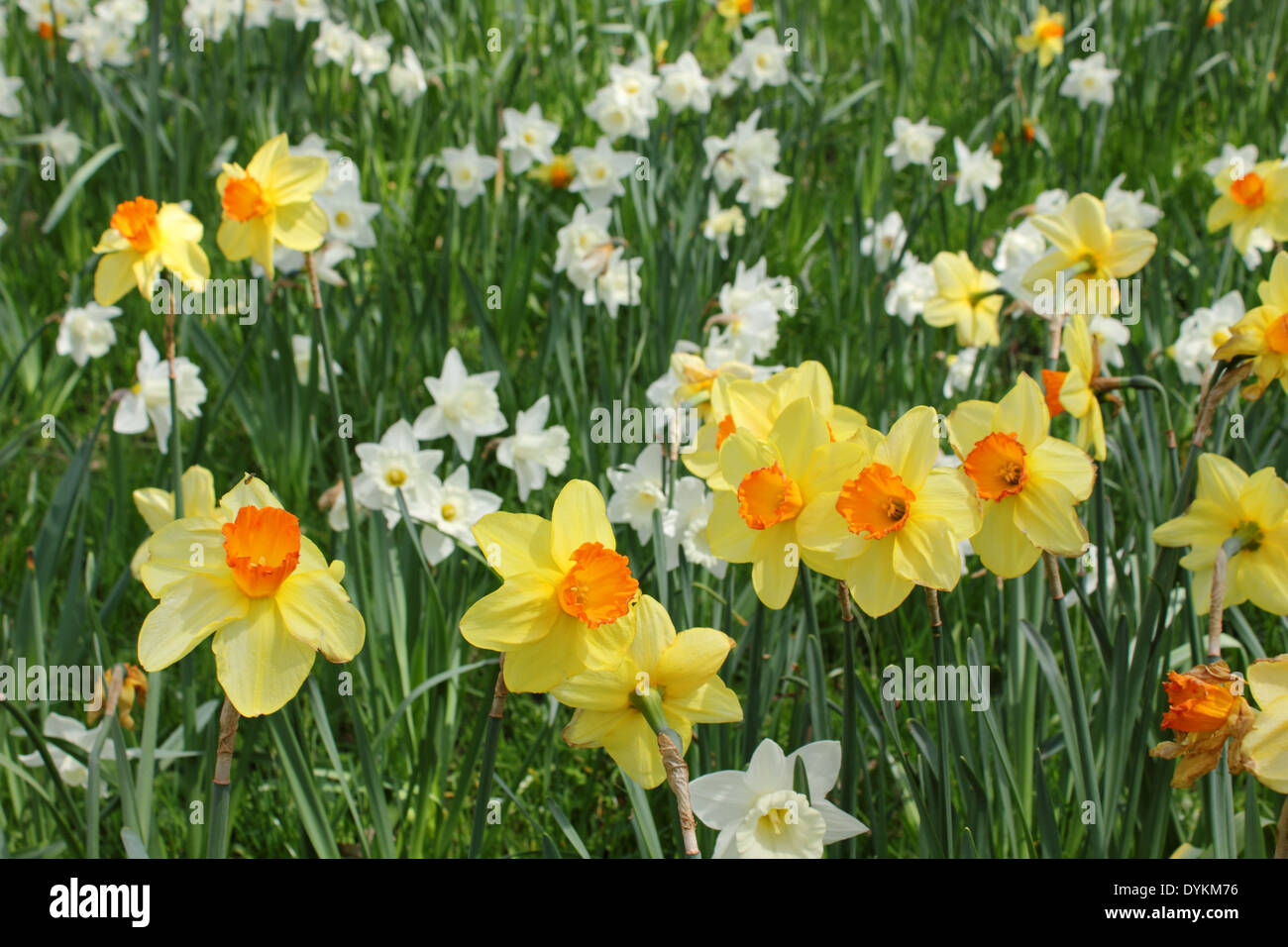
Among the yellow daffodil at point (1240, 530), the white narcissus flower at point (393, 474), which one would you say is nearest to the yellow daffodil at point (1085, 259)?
the yellow daffodil at point (1240, 530)

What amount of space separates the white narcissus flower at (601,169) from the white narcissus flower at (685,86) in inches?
20.0

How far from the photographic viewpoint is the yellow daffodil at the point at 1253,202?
2.05 m

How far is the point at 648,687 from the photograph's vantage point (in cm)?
106

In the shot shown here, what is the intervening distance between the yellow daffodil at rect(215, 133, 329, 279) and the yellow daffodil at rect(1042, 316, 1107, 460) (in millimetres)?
1226

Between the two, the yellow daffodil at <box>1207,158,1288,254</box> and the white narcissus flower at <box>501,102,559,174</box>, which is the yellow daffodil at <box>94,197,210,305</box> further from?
the yellow daffodil at <box>1207,158,1288,254</box>

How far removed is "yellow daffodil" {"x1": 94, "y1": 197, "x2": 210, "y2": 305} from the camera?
5.81ft

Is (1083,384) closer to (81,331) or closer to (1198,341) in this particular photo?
(1198,341)

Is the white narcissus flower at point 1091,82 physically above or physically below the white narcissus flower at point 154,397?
above

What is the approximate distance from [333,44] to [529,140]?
1.05 meters

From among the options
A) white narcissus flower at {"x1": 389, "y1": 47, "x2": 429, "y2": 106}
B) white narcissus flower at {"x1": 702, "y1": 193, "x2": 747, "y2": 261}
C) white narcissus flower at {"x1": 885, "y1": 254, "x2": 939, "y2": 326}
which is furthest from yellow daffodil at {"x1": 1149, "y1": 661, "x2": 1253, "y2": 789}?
white narcissus flower at {"x1": 389, "y1": 47, "x2": 429, "y2": 106}

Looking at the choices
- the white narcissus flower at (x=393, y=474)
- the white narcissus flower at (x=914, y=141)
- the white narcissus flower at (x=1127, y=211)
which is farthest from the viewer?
the white narcissus flower at (x=914, y=141)

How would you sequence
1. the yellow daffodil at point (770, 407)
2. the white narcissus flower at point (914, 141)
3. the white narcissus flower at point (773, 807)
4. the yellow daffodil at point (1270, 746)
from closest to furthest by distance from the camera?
the yellow daffodil at point (1270, 746)
the white narcissus flower at point (773, 807)
the yellow daffodil at point (770, 407)
the white narcissus flower at point (914, 141)

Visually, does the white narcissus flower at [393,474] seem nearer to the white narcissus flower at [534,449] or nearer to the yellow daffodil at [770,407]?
the white narcissus flower at [534,449]

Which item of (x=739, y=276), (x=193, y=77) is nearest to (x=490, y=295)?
(x=739, y=276)
